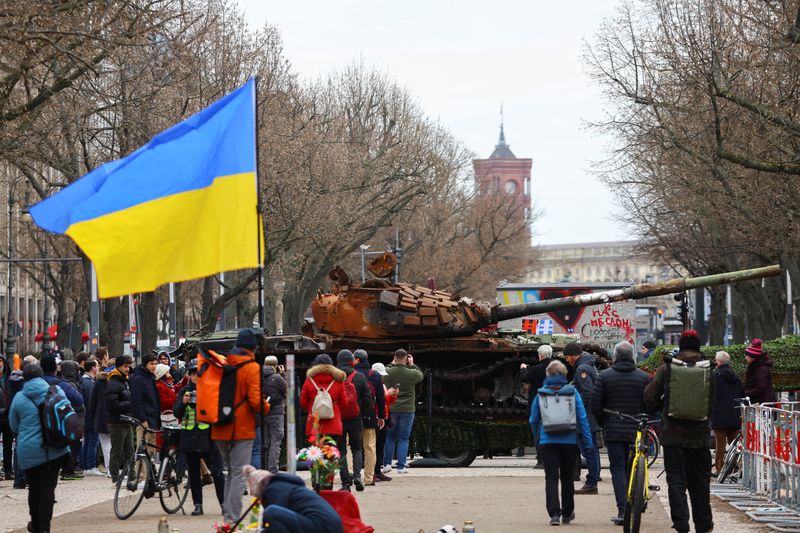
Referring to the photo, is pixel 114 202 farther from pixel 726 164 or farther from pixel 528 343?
pixel 726 164

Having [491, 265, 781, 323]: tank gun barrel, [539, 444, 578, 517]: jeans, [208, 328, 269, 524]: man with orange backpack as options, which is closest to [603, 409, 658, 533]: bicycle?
[539, 444, 578, 517]: jeans

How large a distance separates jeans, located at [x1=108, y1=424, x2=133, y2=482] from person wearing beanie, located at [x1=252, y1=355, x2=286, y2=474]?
6.38ft

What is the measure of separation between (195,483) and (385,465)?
6230 millimetres

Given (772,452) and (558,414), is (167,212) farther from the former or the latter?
(772,452)

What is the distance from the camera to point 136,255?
435 inches

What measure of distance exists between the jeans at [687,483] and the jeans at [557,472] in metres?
1.75

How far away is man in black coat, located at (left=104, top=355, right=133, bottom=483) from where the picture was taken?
19469 mm

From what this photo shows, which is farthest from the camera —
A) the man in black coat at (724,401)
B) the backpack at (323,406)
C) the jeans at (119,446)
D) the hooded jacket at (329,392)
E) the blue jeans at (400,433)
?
the blue jeans at (400,433)

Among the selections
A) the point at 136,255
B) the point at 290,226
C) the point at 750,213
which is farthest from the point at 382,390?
the point at 290,226

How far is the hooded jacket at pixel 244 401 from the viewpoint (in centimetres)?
1288

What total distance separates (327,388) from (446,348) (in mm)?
8047

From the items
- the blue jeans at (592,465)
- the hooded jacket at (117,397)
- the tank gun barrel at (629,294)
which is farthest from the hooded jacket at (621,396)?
the tank gun barrel at (629,294)

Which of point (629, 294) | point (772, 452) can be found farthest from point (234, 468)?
point (629, 294)

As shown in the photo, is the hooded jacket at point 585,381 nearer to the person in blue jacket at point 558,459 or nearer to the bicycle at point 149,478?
the person in blue jacket at point 558,459
